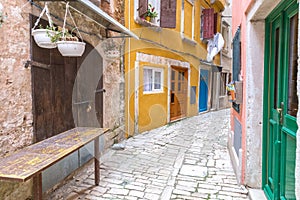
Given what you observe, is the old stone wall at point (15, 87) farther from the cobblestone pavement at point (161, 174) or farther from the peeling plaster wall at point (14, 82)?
the cobblestone pavement at point (161, 174)

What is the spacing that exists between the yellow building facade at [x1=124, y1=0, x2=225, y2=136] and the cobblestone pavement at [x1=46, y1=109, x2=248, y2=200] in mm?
1180

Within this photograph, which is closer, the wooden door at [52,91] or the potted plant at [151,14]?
the wooden door at [52,91]

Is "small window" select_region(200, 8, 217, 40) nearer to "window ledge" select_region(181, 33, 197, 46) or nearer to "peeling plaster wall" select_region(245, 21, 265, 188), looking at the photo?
"window ledge" select_region(181, 33, 197, 46)

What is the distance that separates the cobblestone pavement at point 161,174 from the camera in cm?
310

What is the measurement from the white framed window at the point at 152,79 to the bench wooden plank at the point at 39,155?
3710 mm

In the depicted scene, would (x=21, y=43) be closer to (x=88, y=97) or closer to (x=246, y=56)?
(x=88, y=97)

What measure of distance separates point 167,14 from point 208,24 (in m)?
3.93

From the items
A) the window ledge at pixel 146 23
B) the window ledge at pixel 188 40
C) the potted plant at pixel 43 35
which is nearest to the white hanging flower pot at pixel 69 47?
the potted plant at pixel 43 35

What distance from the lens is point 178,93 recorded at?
897 cm

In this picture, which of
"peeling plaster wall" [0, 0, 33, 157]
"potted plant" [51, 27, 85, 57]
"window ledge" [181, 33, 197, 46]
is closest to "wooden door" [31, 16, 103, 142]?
"peeling plaster wall" [0, 0, 33, 157]

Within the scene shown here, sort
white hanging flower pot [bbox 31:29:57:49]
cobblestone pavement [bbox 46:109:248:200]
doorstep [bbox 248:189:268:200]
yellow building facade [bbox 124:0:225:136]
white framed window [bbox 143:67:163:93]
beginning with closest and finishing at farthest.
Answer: white hanging flower pot [bbox 31:29:57:49], doorstep [bbox 248:189:268:200], cobblestone pavement [bbox 46:109:248:200], yellow building facade [bbox 124:0:225:136], white framed window [bbox 143:67:163:93]

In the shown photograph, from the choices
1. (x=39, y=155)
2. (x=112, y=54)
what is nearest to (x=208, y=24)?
(x=112, y=54)

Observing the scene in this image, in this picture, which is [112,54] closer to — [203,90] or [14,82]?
[14,82]

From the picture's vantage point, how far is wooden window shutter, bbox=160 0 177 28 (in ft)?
23.2
